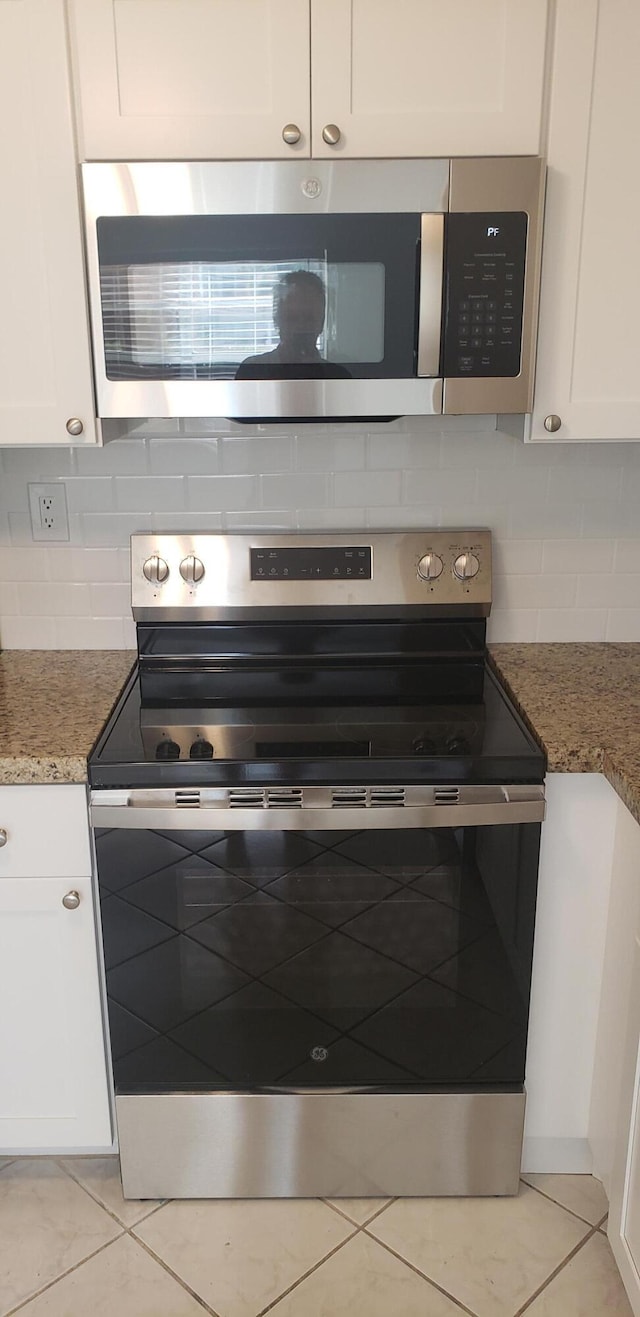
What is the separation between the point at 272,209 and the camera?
156cm

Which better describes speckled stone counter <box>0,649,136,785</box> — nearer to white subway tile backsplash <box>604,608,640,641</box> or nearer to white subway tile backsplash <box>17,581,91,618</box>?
white subway tile backsplash <box>17,581,91,618</box>

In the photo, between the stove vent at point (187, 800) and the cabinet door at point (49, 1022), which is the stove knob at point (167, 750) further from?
the cabinet door at point (49, 1022)

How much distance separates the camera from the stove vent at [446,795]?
1.57 meters

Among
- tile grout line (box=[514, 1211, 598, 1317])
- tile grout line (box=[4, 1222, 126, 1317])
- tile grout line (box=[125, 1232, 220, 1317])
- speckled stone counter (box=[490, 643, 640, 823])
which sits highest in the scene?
speckled stone counter (box=[490, 643, 640, 823])

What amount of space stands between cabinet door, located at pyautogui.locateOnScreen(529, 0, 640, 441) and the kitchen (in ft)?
0.89

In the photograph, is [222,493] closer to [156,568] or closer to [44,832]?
[156,568]

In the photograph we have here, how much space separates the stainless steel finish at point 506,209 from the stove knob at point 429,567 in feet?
1.32

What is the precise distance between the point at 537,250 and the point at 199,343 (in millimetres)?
567

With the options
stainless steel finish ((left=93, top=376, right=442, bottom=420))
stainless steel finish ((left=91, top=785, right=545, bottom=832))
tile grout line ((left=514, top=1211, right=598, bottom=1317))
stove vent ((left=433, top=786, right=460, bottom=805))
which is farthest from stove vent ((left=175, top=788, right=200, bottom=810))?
tile grout line ((left=514, top=1211, right=598, bottom=1317))

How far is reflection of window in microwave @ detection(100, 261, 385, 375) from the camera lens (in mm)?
1587

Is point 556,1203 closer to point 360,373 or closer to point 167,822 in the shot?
point 167,822

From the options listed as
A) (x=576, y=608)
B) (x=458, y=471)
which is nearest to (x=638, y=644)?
(x=576, y=608)

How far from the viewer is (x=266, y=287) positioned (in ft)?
5.23

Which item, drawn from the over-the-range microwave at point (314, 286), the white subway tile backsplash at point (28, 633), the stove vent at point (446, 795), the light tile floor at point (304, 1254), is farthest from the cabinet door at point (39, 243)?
the light tile floor at point (304, 1254)
